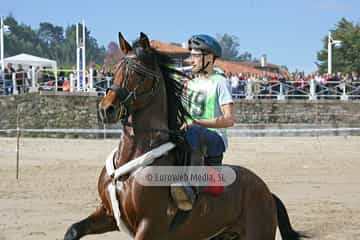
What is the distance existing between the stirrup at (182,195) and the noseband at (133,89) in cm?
69

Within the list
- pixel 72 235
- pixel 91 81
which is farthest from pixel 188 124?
pixel 91 81

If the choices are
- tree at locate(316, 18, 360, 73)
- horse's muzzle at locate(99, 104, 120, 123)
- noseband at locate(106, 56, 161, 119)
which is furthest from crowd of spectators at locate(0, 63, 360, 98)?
tree at locate(316, 18, 360, 73)

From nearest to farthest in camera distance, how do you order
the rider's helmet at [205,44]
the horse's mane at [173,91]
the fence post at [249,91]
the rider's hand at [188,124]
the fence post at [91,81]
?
the horse's mane at [173,91]
the rider's hand at [188,124]
the rider's helmet at [205,44]
the fence post at [91,81]
the fence post at [249,91]

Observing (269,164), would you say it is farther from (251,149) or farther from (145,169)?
(145,169)

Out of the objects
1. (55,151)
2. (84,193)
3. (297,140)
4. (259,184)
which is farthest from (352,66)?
(259,184)


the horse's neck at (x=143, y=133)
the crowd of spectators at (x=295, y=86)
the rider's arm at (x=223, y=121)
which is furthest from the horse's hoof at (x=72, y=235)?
the crowd of spectators at (x=295, y=86)

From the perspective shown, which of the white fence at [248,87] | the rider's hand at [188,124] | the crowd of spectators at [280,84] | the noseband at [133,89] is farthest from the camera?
the crowd of spectators at [280,84]

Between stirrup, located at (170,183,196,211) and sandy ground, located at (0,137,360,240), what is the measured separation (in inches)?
130

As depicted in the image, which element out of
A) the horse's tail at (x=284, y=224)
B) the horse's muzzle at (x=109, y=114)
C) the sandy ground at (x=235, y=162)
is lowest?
the sandy ground at (x=235, y=162)

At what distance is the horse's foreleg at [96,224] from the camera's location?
5668 mm

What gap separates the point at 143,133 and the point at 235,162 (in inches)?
551

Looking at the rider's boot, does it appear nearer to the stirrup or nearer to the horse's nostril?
the stirrup

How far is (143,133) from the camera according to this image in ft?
18.1

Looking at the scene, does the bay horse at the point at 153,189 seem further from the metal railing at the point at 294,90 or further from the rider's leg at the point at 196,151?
the metal railing at the point at 294,90
